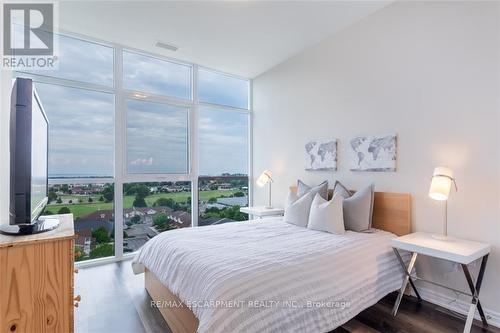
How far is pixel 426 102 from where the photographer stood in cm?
252

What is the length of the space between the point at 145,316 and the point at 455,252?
247 centimetres

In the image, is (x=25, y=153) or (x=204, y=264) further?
(x=204, y=264)

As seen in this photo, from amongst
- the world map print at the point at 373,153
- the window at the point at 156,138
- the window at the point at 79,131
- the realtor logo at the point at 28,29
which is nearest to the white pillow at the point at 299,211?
the world map print at the point at 373,153

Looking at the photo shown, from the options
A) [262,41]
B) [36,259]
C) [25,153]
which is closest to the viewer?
[36,259]

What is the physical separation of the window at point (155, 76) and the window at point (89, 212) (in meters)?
1.54

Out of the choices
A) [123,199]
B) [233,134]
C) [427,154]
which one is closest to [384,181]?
[427,154]

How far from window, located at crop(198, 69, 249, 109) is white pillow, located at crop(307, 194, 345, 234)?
2.72 meters

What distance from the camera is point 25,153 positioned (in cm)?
123

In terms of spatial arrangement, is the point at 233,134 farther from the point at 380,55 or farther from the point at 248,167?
the point at 380,55

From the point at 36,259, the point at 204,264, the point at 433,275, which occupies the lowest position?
the point at 433,275

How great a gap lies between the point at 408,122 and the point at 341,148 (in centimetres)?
82

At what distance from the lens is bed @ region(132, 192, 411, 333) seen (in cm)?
150

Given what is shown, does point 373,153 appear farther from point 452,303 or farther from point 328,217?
point 452,303

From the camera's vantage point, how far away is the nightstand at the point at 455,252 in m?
1.84
